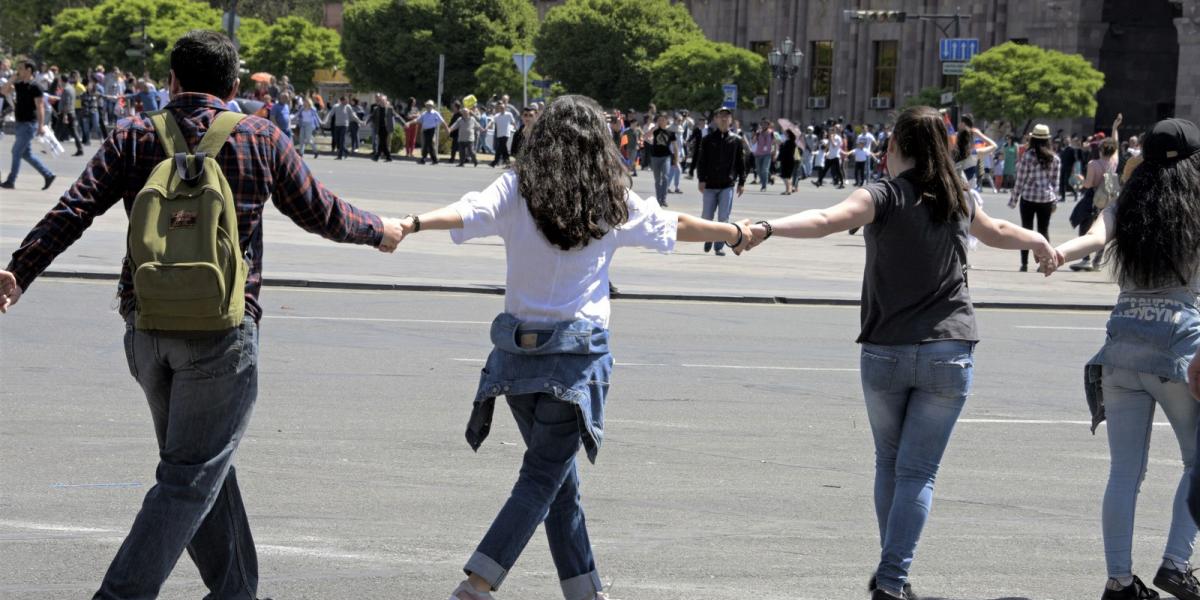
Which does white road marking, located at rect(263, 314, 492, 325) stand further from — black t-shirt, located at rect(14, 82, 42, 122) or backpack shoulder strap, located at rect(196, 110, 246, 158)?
black t-shirt, located at rect(14, 82, 42, 122)

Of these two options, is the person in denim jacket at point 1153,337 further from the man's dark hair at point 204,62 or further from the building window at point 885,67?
the building window at point 885,67

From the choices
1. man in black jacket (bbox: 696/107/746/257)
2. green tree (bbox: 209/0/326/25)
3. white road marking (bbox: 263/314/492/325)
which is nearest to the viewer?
white road marking (bbox: 263/314/492/325)

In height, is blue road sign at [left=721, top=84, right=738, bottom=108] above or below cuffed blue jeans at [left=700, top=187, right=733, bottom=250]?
above

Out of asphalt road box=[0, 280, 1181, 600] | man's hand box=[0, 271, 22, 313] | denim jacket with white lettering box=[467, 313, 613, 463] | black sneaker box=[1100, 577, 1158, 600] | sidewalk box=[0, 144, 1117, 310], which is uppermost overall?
man's hand box=[0, 271, 22, 313]

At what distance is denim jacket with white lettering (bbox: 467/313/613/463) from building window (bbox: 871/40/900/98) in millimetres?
62525

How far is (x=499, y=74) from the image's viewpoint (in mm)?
60719

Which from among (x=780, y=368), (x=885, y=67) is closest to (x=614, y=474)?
(x=780, y=368)

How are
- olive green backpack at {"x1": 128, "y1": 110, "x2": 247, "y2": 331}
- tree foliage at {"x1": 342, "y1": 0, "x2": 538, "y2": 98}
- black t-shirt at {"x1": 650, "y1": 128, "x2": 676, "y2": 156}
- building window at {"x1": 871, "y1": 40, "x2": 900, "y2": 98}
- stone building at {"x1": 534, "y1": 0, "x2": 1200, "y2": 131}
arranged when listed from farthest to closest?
building window at {"x1": 871, "y1": 40, "x2": 900, "y2": 98}, tree foliage at {"x1": 342, "y1": 0, "x2": 538, "y2": 98}, stone building at {"x1": 534, "y1": 0, "x2": 1200, "y2": 131}, black t-shirt at {"x1": 650, "y1": 128, "x2": 676, "y2": 156}, olive green backpack at {"x1": 128, "y1": 110, "x2": 247, "y2": 331}

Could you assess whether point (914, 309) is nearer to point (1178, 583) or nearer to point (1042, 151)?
point (1178, 583)

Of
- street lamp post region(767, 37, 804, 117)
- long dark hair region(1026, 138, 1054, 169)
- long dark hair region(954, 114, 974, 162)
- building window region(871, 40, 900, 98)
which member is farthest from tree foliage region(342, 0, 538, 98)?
long dark hair region(954, 114, 974, 162)

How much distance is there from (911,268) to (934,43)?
A: 59954mm

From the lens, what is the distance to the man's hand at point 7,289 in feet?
15.4

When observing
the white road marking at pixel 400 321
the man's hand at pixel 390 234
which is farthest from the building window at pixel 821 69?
the man's hand at pixel 390 234

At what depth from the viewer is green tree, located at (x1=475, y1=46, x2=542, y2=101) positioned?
6059 cm
